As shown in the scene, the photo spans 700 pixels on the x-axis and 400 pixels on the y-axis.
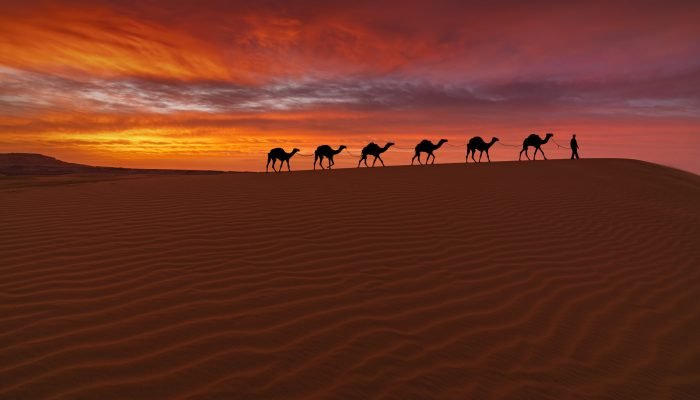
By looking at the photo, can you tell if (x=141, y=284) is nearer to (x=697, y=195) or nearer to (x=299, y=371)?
(x=299, y=371)

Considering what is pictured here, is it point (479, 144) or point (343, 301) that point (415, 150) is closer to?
point (479, 144)

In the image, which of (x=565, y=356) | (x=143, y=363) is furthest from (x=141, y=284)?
(x=565, y=356)

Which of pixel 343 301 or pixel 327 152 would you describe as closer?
pixel 343 301

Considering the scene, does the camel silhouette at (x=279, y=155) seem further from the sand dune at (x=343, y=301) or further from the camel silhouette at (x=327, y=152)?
the sand dune at (x=343, y=301)

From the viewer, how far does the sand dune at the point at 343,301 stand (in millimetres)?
3682

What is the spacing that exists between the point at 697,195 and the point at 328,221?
44.8 feet

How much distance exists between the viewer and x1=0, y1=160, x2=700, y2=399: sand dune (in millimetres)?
3682

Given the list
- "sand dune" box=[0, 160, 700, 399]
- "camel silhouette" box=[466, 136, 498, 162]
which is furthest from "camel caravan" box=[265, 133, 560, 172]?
"sand dune" box=[0, 160, 700, 399]

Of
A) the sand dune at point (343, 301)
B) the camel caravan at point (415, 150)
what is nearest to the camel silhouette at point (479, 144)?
A: the camel caravan at point (415, 150)

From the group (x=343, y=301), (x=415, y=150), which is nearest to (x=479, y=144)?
(x=415, y=150)

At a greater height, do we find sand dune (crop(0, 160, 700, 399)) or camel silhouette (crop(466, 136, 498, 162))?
camel silhouette (crop(466, 136, 498, 162))

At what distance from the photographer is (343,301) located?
16.6ft

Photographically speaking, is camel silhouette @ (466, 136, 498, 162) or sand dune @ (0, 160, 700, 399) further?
camel silhouette @ (466, 136, 498, 162)

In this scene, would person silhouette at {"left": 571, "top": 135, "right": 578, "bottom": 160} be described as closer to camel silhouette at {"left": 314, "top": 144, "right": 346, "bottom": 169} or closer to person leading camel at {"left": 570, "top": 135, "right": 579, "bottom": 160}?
person leading camel at {"left": 570, "top": 135, "right": 579, "bottom": 160}
